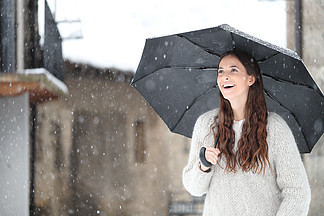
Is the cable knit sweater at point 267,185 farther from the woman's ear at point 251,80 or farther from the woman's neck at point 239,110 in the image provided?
the woman's ear at point 251,80

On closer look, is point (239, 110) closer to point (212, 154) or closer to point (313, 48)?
point (212, 154)

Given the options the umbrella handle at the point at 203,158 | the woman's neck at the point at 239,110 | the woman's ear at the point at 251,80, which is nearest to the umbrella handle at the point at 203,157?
the umbrella handle at the point at 203,158

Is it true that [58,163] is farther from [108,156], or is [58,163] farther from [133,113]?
[133,113]

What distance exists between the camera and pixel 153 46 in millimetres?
3268

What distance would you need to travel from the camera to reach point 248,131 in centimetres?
264

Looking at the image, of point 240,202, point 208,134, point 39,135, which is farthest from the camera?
point 39,135

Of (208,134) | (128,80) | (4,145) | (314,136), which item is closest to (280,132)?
(208,134)

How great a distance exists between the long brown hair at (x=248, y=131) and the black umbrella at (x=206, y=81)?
0.83 feet

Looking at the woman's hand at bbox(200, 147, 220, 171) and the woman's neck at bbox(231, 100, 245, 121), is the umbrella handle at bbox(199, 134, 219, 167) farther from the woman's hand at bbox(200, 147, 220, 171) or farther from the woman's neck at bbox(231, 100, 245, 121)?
the woman's neck at bbox(231, 100, 245, 121)

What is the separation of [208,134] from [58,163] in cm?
1231

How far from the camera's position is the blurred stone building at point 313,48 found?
1022 cm

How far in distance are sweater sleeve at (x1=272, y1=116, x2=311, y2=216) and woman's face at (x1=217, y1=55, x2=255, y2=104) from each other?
12.5 inches

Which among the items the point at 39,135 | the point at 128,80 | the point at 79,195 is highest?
the point at 128,80

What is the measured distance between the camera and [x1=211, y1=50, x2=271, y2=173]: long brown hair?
2.58 meters
